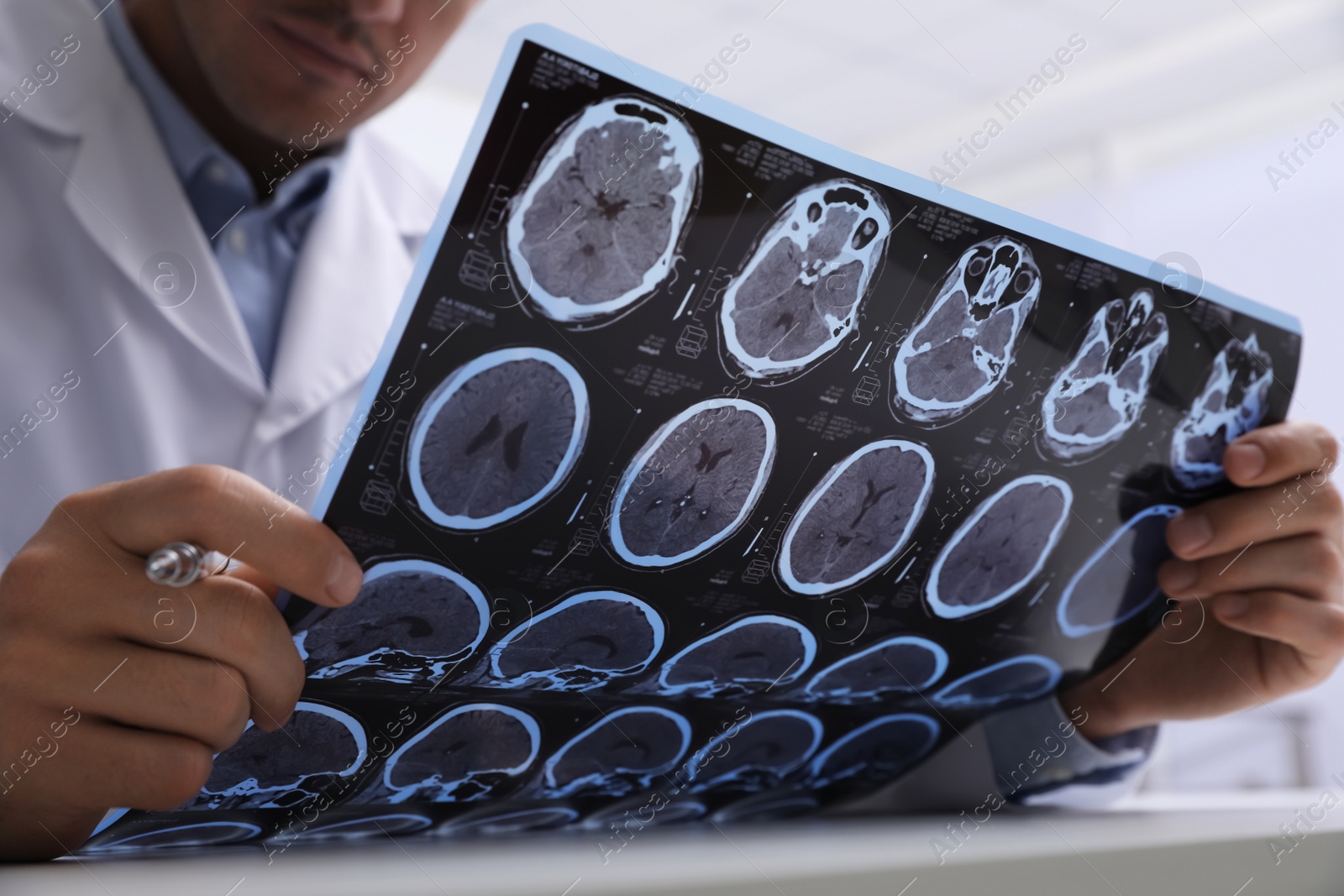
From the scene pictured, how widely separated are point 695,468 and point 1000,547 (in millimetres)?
257

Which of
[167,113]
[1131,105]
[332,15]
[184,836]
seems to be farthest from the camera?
[1131,105]

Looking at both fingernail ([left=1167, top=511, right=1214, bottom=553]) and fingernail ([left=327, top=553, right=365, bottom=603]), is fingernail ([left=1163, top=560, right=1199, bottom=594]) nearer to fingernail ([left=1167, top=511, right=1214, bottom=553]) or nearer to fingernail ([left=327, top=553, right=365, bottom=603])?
fingernail ([left=1167, top=511, right=1214, bottom=553])

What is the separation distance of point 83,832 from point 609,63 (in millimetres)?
457

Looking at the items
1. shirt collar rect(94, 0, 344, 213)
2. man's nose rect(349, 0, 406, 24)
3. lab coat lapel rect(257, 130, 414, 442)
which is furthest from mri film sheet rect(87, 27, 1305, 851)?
shirt collar rect(94, 0, 344, 213)

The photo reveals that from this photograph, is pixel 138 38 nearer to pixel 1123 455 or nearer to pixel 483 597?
pixel 483 597

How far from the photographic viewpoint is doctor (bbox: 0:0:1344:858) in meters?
0.79

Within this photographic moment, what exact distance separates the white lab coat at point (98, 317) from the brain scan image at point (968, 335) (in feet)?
2.24

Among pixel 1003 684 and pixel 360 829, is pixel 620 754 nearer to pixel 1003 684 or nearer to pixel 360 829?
pixel 360 829

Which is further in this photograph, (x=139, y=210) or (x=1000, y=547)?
(x=139, y=210)

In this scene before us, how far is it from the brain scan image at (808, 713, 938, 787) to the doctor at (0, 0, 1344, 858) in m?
0.08

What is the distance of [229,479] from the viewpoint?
1.47ft

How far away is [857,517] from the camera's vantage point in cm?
58

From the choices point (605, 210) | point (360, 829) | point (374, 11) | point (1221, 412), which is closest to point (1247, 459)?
point (1221, 412)

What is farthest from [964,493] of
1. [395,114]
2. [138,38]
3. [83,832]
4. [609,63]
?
[395,114]
